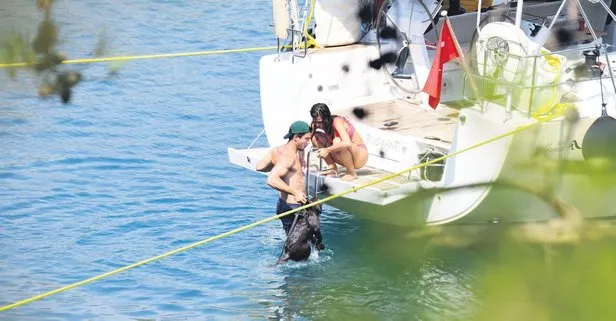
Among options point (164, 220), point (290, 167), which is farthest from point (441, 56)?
point (164, 220)

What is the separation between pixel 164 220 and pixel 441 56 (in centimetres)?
378

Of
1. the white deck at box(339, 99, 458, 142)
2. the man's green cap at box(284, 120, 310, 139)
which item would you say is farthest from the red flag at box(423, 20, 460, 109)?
the man's green cap at box(284, 120, 310, 139)

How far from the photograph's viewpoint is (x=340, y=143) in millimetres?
9234

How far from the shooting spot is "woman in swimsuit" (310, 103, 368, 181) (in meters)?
9.23

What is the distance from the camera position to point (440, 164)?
9.22m

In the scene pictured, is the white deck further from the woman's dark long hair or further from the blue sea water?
the blue sea water

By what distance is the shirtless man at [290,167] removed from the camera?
9.04 metres

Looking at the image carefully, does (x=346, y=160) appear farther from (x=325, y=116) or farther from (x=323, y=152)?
(x=325, y=116)

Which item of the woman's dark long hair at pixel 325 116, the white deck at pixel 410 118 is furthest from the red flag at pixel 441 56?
the woman's dark long hair at pixel 325 116

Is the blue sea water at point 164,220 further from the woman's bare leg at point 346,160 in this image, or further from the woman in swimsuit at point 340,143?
the woman in swimsuit at point 340,143

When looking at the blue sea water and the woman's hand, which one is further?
the woman's hand

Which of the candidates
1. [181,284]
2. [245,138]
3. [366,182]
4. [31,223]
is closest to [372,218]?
[366,182]

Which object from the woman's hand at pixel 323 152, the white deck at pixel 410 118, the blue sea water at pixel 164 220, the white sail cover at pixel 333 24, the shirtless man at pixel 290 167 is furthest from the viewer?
the white sail cover at pixel 333 24

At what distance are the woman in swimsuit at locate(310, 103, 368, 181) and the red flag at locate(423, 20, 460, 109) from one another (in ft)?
2.62
